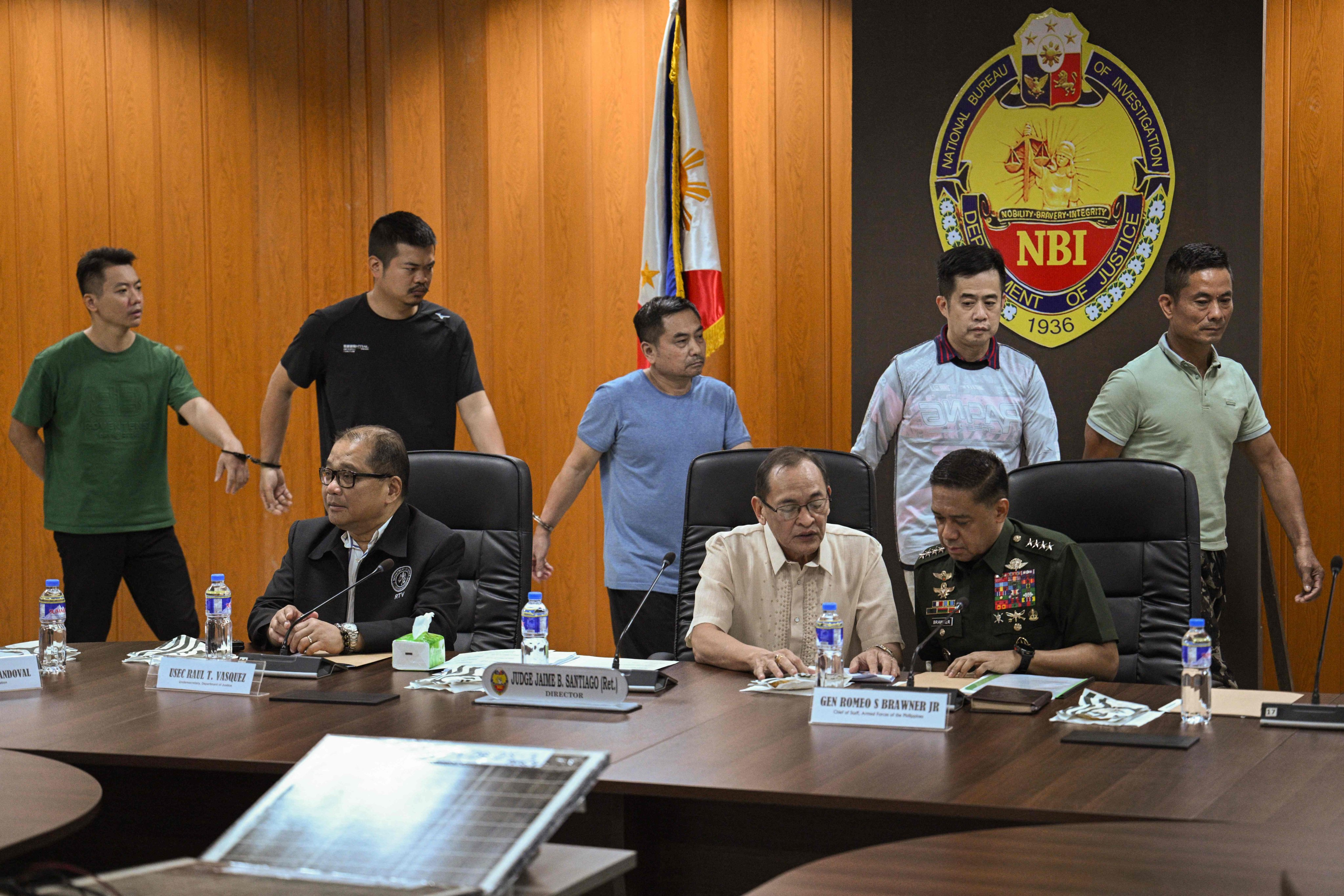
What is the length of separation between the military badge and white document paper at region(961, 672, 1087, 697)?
0.86ft

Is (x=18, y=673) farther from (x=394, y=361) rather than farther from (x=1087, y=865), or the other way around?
(x=1087, y=865)

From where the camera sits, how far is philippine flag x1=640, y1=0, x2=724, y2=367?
15.3ft

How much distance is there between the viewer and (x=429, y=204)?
572cm

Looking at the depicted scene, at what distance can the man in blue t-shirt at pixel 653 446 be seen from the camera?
12.6 feet

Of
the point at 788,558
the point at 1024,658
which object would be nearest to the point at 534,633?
the point at 788,558

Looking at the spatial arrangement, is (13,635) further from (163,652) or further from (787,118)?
(787,118)

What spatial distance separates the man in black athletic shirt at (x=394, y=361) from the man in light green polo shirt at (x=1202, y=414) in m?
1.77

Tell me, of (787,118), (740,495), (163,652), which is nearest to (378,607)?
(163,652)

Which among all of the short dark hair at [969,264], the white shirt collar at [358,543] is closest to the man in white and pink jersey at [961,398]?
the short dark hair at [969,264]

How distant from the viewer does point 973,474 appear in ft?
9.11

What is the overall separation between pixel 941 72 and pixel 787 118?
0.90 meters

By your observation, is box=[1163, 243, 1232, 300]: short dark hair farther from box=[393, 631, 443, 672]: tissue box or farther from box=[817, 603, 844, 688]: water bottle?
box=[393, 631, 443, 672]: tissue box

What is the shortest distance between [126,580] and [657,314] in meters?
2.07

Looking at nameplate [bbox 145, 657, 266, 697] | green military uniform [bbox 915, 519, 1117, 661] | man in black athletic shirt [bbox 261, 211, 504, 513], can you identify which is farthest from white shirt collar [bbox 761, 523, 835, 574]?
man in black athletic shirt [bbox 261, 211, 504, 513]
